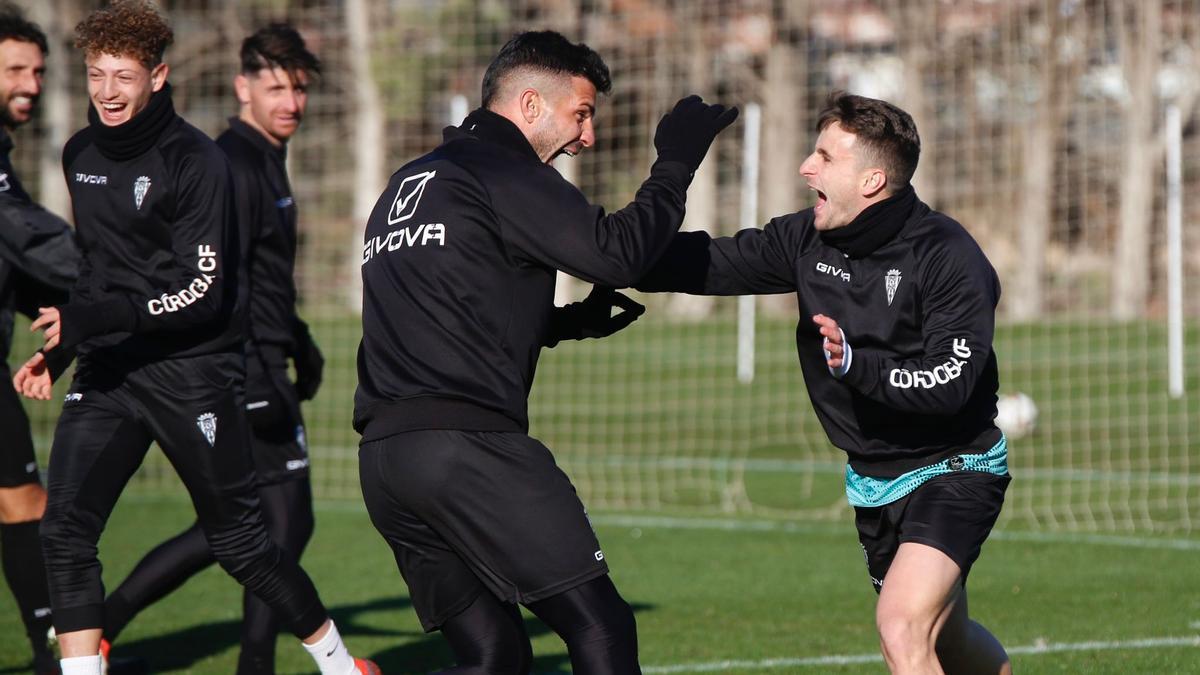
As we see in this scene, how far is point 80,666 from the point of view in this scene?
16.6 ft

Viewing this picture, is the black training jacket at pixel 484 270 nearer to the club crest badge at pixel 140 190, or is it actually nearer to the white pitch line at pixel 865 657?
the club crest badge at pixel 140 190

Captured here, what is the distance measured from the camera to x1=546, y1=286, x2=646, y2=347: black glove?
4.41 meters

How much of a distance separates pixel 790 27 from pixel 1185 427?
207 inches

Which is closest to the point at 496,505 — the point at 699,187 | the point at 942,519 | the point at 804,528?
the point at 942,519

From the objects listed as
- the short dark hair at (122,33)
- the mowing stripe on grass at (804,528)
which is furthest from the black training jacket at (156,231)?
the mowing stripe on grass at (804,528)

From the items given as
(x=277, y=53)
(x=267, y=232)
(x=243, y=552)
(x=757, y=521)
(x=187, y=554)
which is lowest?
(x=757, y=521)

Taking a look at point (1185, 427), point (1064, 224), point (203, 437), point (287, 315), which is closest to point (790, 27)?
point (1064, 224)

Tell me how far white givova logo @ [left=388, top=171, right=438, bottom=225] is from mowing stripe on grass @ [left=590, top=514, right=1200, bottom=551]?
6150mm

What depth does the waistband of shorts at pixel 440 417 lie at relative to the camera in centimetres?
391

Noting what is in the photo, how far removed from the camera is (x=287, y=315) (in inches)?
244

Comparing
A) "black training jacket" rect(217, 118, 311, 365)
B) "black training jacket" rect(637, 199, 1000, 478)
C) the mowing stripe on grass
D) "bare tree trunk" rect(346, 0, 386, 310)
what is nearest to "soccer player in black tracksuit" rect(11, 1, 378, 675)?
"black training jacket" rect(217, 118, 311, 365)

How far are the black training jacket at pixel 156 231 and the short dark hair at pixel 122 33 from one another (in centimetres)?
16

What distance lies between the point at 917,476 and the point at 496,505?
1362mm

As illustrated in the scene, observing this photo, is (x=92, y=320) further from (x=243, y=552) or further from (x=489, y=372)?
(x=489, y=372)
